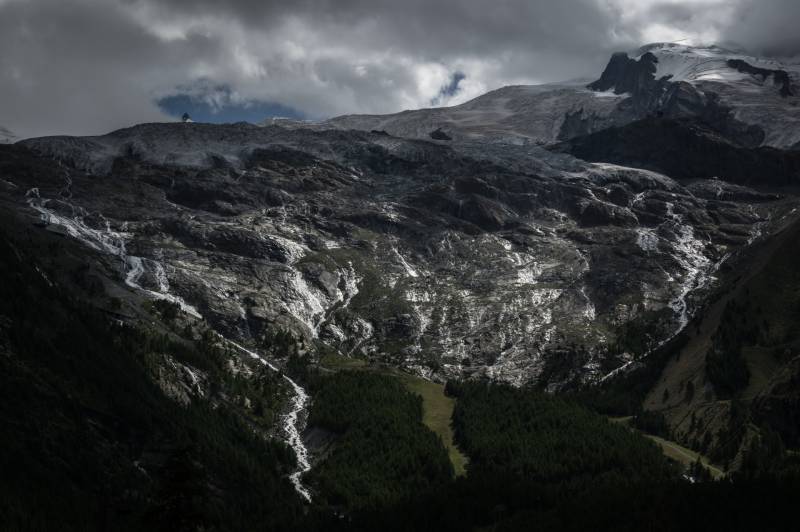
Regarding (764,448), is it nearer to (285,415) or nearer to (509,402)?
(509,402)

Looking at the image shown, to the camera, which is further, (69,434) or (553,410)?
(553,410)

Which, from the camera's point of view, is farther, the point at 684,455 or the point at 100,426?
the point at 684,455

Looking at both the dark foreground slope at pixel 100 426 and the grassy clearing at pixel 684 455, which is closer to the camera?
the dark foreground slope at pixel 100 426

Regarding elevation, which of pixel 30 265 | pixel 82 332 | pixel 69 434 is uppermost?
pixel 30 265

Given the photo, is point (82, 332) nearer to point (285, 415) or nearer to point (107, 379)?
point (107, 379)

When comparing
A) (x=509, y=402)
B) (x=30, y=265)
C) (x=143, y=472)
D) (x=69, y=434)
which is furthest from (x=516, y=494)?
(x=30, y=265)

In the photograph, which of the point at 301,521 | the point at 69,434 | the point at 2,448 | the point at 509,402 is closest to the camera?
the point at 2,448

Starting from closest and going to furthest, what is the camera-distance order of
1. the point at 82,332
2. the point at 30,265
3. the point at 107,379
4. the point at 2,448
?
the point at 2,448, the point at 107,379, the point at 82,332, the point at 30,265

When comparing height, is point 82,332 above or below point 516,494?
above

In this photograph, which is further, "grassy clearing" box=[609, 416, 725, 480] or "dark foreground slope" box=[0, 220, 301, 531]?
"grassy clearing" box=[609, 416, 725, 480]

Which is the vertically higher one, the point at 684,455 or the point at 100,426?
the point at 684,455
